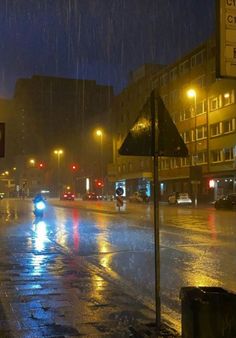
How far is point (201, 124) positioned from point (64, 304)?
5957cm

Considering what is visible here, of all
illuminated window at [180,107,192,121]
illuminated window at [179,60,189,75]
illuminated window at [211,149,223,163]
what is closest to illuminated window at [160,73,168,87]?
illuminated window at [179,60,189,75]

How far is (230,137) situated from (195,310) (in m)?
55.3

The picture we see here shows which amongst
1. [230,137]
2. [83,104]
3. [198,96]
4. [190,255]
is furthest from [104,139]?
[190,255]

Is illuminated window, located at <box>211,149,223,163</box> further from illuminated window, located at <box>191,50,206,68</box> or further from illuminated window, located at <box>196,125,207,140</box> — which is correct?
illuminated window, located at <box>191,50,206,68</box>

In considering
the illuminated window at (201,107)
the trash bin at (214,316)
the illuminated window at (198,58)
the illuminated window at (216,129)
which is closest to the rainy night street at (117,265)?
the trash bin at (214,316)

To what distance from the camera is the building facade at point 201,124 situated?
58.8 metres

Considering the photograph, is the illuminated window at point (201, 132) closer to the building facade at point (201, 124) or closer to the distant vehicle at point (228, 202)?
the building facade at point (201, 124)

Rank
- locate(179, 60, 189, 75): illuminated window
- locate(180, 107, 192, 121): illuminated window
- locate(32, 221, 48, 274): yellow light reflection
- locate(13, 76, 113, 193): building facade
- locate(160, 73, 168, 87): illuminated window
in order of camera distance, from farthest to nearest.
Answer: locate(13, 76, 113, 193): building facade → locate(160, 73, 168, 87): illuminated window → locate(179, 60, 189, 75): illuminated window → locate(180, 107, 192, 121): illuminated window → locate(32, 221, 48, 274): yellow light reflection

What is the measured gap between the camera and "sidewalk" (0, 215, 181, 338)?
627 cm

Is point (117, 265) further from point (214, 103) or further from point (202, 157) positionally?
point (202, 157)

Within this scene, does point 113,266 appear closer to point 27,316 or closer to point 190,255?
point 190,255

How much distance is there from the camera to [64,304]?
771 centimetres

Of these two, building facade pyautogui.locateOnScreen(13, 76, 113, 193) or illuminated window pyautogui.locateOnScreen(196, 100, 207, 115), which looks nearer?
illuminated window pyautogui.locateOnScreen(196, 100, 207, 115)

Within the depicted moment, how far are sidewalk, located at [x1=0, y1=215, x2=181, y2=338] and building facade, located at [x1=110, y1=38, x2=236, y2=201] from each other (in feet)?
147
